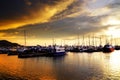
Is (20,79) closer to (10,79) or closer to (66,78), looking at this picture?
(10,79)

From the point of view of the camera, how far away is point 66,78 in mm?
59719

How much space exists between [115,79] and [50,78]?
17449 millimetres

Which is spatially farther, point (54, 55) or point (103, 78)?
point (54, 55)

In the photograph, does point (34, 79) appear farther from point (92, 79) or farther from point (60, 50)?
point (60, 50)

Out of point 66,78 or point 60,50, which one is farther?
point 60,50

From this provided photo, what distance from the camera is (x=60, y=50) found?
170 m

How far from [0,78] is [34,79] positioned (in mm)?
9406

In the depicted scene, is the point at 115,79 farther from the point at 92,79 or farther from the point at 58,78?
the point at 58,78

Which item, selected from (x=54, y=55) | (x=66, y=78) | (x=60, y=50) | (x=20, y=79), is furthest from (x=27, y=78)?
(x=60, y=50)

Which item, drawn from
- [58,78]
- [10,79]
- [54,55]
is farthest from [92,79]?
[54,55]

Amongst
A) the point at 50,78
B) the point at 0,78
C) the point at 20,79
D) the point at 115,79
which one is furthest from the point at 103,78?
the point at 0,78

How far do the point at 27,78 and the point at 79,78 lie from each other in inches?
555

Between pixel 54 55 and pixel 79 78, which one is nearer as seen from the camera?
pixel 79 78

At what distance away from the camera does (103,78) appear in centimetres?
5959
